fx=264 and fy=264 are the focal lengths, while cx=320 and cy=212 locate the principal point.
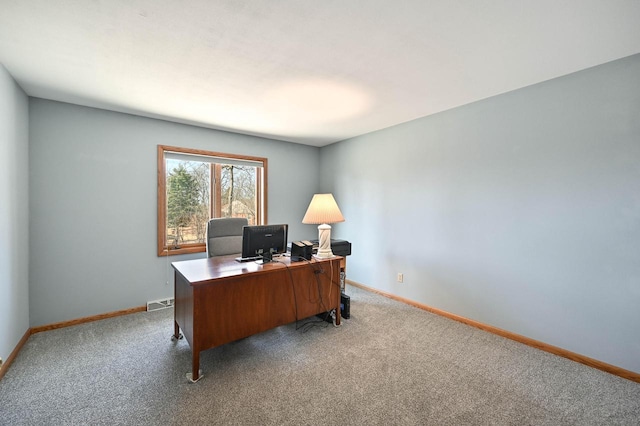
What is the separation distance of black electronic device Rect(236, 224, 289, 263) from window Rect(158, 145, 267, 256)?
1.35 m

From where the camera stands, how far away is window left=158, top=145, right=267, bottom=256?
3.37m

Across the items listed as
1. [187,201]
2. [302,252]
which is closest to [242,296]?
[302,252]

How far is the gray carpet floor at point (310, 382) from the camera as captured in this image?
5.27ft

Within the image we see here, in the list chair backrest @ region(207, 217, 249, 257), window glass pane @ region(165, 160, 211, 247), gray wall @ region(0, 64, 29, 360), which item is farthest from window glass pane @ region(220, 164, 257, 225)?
gray wall @ region(0, 64, 29, 360)

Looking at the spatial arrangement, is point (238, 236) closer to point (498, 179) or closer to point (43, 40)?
point (43, 40)

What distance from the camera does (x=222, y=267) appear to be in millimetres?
2314

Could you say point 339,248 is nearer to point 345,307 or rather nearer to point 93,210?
point 345,307

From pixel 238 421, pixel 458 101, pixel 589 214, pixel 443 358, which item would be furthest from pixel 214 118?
pixel 589 214

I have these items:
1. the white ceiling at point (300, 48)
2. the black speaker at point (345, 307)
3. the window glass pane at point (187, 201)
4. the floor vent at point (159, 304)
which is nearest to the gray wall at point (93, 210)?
the floor vent at point (159, 304)

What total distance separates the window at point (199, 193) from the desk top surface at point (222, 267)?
3.71 feet

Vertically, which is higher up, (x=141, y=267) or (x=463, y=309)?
(x=141, y=267)

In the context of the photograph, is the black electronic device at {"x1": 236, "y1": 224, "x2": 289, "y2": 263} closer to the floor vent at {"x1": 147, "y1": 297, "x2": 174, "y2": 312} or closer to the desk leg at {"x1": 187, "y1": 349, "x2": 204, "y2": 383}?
the desk leg at {"x1": 187, "y1": 349, "x2": 204, "y2": 383}

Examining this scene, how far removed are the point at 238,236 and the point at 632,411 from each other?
11.0 ft

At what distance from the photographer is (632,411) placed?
166 cm
